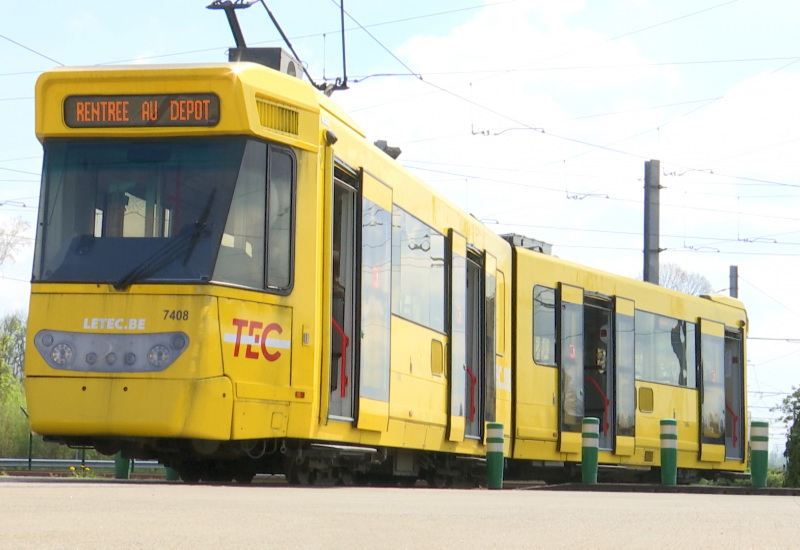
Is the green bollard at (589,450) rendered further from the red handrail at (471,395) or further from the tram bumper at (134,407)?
the tram bumper at (134,407)

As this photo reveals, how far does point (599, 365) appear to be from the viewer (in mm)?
21266

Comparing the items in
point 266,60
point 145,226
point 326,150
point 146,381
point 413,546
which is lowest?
point 413,546

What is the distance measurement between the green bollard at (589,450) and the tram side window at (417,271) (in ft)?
12.3

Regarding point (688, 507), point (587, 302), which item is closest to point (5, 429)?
point (587, 302)

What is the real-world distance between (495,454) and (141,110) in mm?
6928

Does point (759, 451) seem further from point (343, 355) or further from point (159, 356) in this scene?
point (159, 356)

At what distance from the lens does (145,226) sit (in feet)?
36.3

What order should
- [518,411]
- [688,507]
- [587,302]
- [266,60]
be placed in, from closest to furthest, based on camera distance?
[688,507] < [266,60] < [518,411] < [587,302]

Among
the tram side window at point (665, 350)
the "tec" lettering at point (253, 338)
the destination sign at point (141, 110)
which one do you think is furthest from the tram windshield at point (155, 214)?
the tram side window at point (665, 350)

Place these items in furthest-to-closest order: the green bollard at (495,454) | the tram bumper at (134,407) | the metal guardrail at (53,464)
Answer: the metal guardrail at (53,464) < the green bollard at (495,454) < the tram bumper at (134,407)

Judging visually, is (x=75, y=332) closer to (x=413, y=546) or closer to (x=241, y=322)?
(x=241, y=322)

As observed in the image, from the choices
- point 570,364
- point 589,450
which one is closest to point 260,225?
point 589,450

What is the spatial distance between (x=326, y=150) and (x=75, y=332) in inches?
109

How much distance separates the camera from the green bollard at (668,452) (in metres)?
18.2
